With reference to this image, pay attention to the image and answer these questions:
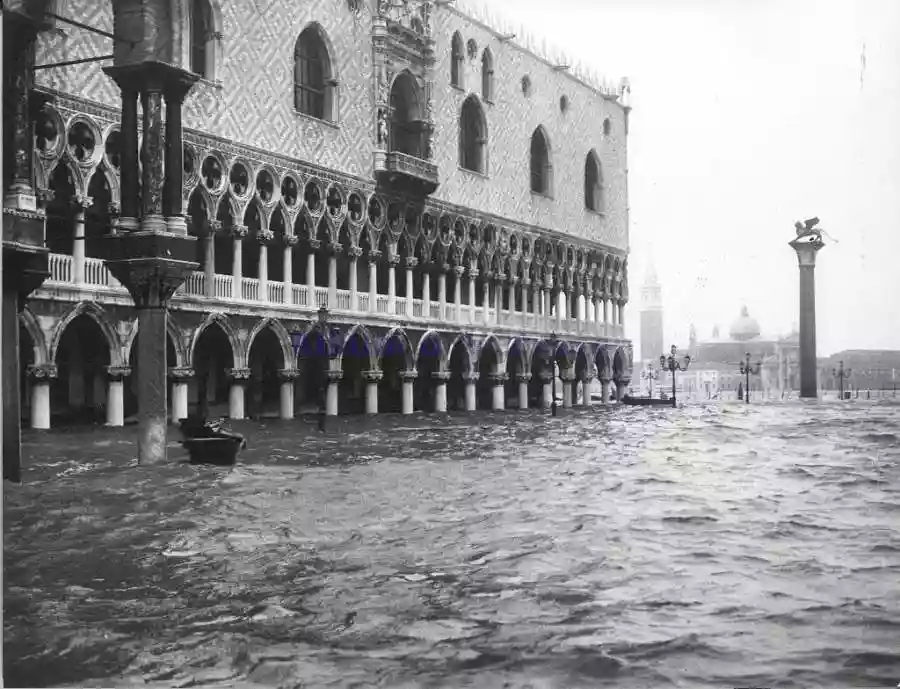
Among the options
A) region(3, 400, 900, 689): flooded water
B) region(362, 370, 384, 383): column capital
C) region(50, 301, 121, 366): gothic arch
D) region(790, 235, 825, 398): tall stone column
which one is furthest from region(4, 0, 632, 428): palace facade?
region(790, 235, 825, 398): tall stone column

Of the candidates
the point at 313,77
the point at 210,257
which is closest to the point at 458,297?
the point at 313,77

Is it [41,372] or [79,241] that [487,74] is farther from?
[41,372]

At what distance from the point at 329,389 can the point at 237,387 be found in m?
2.76

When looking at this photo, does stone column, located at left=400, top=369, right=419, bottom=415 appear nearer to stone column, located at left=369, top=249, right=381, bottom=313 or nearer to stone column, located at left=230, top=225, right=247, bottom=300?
stone column, located at left=369, top=249, right=381, bottom=313

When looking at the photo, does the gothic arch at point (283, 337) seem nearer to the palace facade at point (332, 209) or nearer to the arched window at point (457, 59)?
the palace facade at point (332, 209)

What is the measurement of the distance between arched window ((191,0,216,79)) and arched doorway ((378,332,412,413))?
6.79 m

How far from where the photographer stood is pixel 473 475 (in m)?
10.2

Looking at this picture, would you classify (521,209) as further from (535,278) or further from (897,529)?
(897,529)

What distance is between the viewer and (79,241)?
526 inches

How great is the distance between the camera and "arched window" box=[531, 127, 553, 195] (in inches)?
1054

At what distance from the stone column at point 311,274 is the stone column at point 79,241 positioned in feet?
16.6

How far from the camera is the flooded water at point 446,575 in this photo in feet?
12.6

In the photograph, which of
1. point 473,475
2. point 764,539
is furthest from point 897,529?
point 473,475

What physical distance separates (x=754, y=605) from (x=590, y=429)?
13.4 metres
